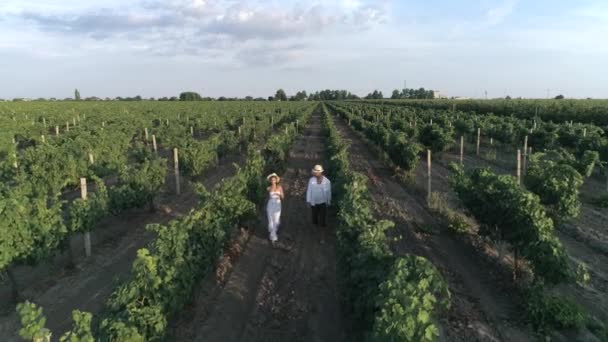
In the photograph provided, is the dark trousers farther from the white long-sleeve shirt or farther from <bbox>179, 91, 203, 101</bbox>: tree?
<bbox>179, 91, 203, 101</bbox>: tree

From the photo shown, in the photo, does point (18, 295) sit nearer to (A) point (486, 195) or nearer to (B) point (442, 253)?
(B) point (442, 253)

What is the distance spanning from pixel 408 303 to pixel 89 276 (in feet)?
23.1

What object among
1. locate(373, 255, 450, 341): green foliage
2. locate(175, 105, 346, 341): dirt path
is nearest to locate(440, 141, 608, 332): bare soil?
locate(373, 255, 450, 341): green foliage

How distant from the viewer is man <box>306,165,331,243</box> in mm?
11617

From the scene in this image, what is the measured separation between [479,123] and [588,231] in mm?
18252

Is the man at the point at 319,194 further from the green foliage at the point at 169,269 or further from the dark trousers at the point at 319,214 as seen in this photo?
the green foliage at the point at 169,269

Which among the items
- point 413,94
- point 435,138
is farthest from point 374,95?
point 435,138

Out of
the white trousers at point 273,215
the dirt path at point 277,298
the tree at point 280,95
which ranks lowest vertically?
the dirt path at point 277,298

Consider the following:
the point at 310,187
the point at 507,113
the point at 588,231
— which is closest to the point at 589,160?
the point at 588,231

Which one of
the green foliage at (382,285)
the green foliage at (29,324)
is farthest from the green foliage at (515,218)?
the green foliage at (29,324)

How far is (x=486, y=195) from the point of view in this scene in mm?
9727

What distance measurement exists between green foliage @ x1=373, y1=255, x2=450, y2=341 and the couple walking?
18.8ft

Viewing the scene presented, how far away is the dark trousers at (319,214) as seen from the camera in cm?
1206

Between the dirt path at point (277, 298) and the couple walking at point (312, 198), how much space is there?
13.7 inches
